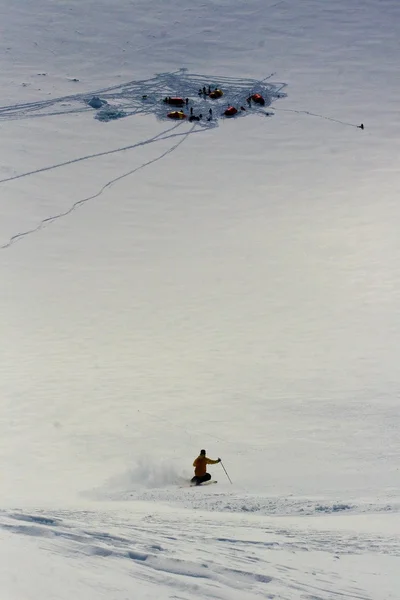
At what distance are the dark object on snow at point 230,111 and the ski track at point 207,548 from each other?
15737mm

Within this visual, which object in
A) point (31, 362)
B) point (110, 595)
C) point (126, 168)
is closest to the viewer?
point (110, 595)

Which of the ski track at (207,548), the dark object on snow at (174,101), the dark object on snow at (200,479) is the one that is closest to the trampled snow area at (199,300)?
the ski track at (207,548)

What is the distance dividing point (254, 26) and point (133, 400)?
14832mm

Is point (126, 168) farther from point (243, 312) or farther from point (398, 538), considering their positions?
point (398, 538)

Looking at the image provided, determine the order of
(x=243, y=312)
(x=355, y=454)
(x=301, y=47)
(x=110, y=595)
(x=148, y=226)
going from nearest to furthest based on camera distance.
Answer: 1. (x=110, y=595)
2. (x=355, y=454)
3. (x=243, y=312)
4. (x=148, y=226)
5. (x=301, y=47)

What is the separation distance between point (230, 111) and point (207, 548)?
16837 mm

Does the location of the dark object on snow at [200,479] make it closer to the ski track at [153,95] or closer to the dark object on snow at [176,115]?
the dark object on snow at [176,115]

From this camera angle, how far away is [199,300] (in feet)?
59.2

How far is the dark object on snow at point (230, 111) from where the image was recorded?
2359 centimetres

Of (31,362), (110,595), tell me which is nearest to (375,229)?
(31,362)

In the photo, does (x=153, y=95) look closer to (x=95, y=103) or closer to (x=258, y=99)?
(x=95, y=103)

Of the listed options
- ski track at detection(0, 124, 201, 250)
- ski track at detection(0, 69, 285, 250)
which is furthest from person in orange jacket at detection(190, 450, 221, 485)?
ski track at detection(0, 69, 285, 250)

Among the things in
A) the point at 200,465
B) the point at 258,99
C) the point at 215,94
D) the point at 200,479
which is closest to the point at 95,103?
the point at 215,94

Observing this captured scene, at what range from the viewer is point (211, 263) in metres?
19.3
